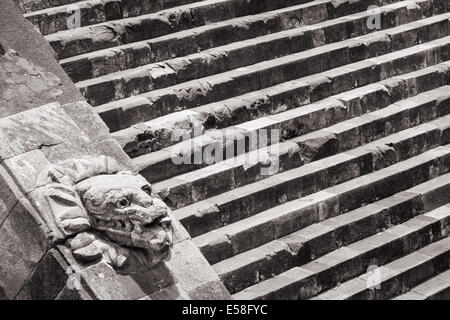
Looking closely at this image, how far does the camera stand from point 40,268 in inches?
323

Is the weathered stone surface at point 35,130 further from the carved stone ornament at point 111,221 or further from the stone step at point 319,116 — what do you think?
the stone step at point 319,116

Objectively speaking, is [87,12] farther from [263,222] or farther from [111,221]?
[111,221]

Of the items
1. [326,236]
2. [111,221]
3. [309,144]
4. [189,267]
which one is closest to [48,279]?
[111,221]

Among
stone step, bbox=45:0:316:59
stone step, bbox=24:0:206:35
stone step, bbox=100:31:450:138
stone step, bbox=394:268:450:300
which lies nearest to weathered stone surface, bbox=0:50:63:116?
stone step, bbox=100:31:450:138

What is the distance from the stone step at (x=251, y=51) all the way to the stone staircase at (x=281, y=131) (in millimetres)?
16

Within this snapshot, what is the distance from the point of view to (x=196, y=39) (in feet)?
37.1

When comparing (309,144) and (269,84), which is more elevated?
(269,84)

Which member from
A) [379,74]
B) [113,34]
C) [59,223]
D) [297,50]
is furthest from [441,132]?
[59,223]

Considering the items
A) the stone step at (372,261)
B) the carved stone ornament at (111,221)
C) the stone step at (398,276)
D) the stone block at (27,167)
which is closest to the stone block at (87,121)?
the stone block at (27,167)

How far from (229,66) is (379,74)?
6.23ft

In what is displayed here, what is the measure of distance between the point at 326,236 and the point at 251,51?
2440 mm

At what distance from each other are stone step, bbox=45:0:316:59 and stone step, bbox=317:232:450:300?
3288 mm

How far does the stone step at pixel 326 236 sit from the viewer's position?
955cm
